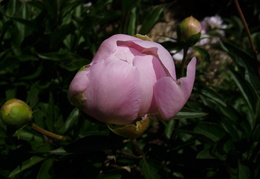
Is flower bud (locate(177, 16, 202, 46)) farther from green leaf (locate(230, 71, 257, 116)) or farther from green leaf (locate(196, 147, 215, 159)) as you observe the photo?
green leaf (locate(196, 147, 215, 159))

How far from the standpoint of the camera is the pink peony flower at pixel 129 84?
69 centimetres

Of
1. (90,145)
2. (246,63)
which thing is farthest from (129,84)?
(246,63)

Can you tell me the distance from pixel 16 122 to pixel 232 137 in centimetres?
83

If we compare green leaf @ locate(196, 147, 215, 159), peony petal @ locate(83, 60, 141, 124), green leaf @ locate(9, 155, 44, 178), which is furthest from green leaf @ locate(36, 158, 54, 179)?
green leaf @ locate(196, 147, 215, 159)

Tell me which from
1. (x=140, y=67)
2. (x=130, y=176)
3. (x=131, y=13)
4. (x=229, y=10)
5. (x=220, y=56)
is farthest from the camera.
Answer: (x=229, y=10)

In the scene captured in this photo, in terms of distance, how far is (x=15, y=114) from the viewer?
818 millimetres

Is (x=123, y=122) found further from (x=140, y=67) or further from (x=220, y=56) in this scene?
(x=220, y=56)

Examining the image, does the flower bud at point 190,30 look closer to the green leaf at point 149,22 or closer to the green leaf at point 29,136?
the green leaf at point 149,22

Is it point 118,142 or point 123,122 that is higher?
point 123,122

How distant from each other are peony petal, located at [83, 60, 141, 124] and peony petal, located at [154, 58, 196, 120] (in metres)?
0.05

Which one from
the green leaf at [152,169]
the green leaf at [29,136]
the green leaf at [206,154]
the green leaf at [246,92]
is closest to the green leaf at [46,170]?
the green leaf at [29,136]

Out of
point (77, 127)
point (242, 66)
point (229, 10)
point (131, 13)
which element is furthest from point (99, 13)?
point (229, 10)

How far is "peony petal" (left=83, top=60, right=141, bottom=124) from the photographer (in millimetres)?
686

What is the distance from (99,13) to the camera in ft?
5.25
